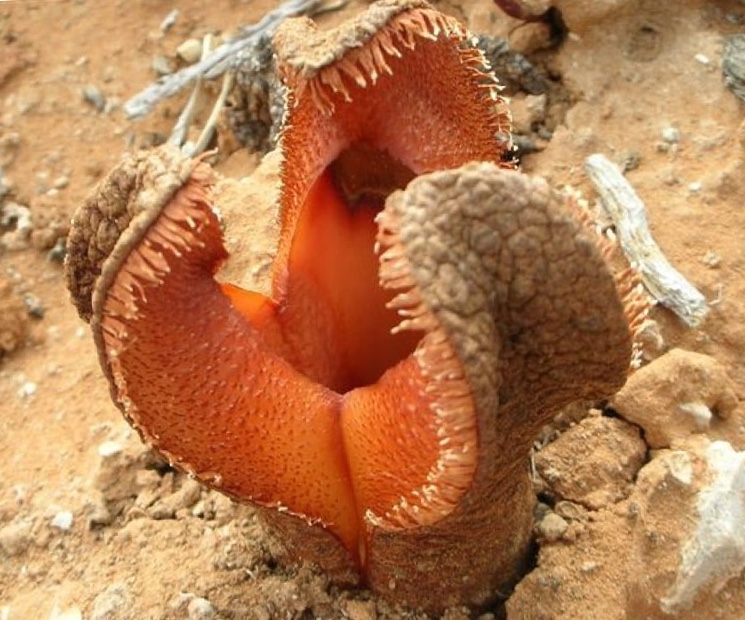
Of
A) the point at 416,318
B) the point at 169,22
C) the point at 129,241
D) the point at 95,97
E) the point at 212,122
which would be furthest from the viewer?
the point at 169,22

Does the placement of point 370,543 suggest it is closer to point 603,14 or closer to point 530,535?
point 530,535

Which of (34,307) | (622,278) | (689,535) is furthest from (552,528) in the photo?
(34,307)

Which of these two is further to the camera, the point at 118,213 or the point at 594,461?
the point at 594,461

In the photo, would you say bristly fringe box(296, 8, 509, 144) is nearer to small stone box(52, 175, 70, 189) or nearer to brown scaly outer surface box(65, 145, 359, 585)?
brown scaly outer surface box(65, 145, 359, 585)

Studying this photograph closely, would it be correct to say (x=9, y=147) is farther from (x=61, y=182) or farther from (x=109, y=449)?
(x=109, y=449)

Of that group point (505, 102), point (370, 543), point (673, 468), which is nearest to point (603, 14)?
point (505, 102)

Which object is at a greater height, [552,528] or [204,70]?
[204,70]

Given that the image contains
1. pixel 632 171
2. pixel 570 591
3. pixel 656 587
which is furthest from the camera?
pixel 632 171
